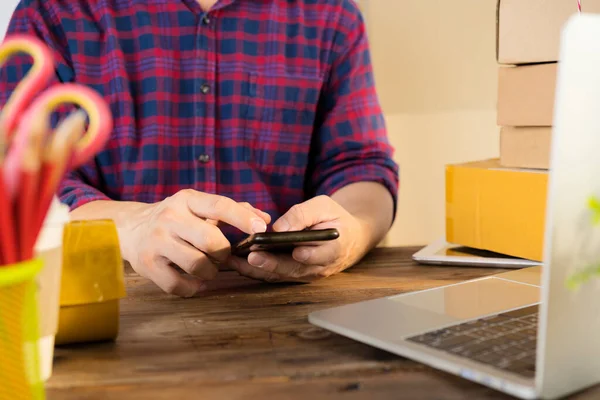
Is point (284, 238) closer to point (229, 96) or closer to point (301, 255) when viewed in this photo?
point (301, 255)

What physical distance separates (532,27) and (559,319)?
653 mm

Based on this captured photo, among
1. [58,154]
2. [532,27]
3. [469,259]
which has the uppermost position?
[532,27]

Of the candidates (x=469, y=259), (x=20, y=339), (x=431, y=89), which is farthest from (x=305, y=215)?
(x=431, y=89)

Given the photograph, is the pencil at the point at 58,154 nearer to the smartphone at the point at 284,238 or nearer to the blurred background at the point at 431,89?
the smartphone at the point at 284,238

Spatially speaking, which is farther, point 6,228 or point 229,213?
point 229,213

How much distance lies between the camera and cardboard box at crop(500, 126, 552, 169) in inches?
37.1

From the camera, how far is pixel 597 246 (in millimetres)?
439

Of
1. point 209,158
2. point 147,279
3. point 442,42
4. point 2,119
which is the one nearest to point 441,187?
point 442,42

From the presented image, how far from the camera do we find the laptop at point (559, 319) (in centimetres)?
39

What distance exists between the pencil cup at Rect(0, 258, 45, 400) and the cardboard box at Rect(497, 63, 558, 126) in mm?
785

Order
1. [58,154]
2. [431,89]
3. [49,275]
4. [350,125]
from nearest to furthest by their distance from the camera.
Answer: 1. [58,154]
2. [49,275]
3. [350,125]
4. [431,89]

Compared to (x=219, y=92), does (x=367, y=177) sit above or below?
below

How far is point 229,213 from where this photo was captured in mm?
752

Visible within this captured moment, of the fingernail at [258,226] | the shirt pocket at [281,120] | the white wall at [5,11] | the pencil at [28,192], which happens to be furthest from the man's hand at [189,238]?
the white wall at [5,11]
